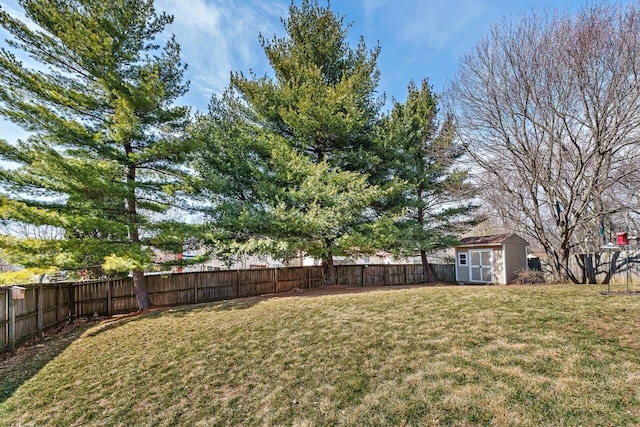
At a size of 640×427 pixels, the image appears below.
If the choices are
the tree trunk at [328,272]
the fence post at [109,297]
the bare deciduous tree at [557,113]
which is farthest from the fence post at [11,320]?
the bare deciduous tree at [557,113]

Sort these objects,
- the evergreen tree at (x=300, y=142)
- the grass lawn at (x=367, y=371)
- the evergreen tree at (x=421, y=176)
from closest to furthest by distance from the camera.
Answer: the grass lawn at (x=367, y=371)
the evergreen tree at (x=300, y=142)
the evergreen tree at (x=421, y=176)

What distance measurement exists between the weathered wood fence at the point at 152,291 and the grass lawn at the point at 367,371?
151 centimetres

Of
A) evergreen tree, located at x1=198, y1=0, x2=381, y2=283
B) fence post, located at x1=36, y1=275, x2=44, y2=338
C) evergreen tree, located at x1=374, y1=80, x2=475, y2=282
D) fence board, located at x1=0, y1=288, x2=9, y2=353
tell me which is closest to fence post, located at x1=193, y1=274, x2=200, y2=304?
evergreen tree, located at x1=198, y1=0, x2=381, y2=283

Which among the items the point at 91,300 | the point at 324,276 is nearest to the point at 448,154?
the point at 324,276

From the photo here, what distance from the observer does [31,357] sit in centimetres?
630

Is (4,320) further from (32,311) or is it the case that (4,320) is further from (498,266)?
(498,266)

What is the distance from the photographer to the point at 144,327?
7523 millimetres

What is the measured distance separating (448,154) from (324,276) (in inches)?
295

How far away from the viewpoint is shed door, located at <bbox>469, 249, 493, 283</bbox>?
50.0 ft

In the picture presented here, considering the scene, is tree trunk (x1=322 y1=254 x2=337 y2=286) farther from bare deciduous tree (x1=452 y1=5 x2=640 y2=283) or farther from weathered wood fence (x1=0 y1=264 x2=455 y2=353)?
bare deciduous tree (x1=452 y1=5 x2=640 y2=283)

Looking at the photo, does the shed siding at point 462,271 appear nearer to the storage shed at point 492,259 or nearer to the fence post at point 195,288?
the storage shed at point 492,259

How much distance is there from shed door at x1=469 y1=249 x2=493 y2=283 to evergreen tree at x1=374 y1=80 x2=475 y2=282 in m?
1.50

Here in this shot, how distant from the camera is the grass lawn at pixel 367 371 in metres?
3.28

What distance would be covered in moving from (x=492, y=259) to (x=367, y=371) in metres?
13.1
